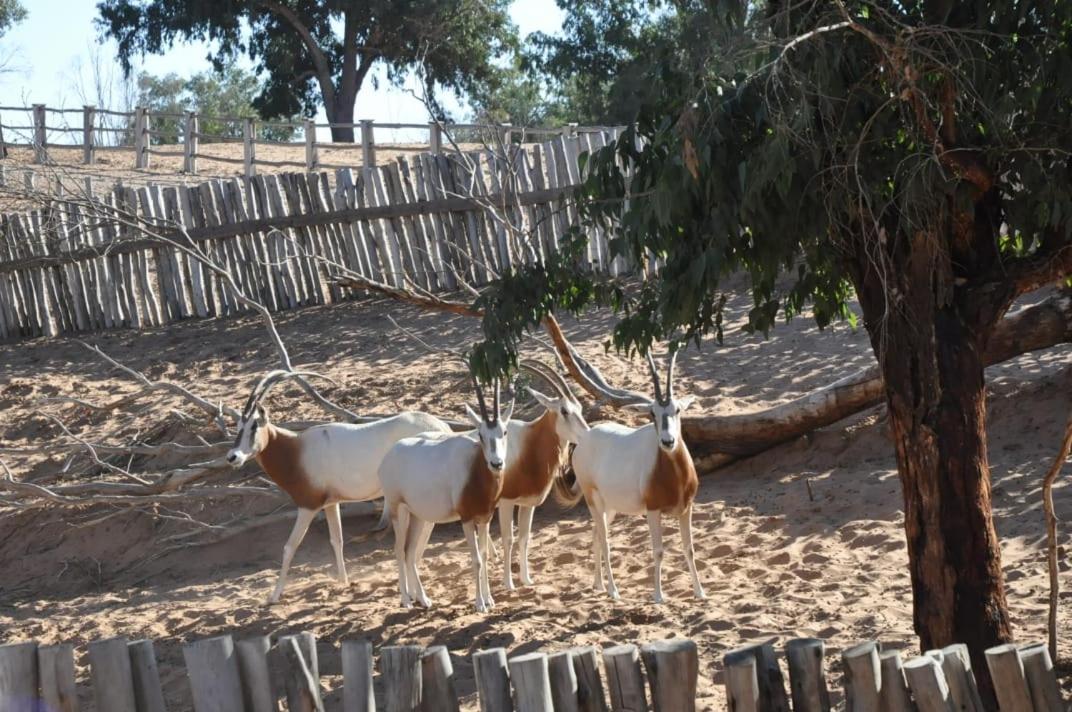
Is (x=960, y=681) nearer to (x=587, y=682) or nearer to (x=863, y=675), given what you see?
(x=863, y=675)

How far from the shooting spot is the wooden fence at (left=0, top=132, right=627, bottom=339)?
15195 mm

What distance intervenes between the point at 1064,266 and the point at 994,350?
14.5ft

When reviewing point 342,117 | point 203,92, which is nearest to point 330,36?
point 342,117

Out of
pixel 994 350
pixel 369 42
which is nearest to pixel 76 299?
pixel 994 350

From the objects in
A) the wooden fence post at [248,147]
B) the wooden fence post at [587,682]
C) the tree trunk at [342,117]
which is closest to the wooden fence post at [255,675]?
the wooden fence post at [587,682]

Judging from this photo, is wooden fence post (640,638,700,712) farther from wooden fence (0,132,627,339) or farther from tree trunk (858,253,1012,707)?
wooden fence (0,132,627,339)

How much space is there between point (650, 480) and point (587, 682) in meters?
3.53

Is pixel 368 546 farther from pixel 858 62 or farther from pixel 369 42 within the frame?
pixel 369 42

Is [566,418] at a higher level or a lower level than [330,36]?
lower

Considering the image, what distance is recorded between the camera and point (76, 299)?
16172mm

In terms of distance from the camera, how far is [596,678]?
4660 millimetres

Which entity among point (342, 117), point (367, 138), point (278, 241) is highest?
point (342, 117)

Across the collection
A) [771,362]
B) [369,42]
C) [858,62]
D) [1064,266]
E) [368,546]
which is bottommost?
[368,546]

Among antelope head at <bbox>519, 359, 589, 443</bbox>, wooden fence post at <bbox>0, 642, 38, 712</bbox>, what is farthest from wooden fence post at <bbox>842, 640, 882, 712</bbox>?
antelope head at <bbox>519, 359, 589, 443</bbox>
